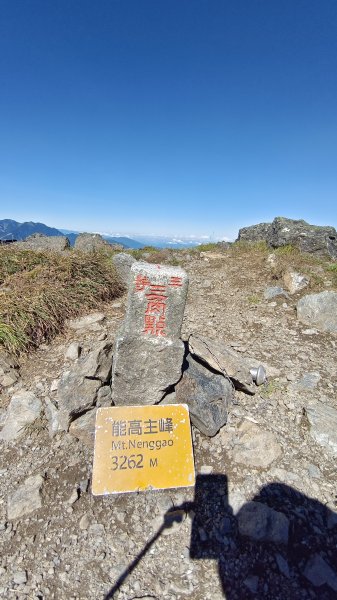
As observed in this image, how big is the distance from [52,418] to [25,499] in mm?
1100

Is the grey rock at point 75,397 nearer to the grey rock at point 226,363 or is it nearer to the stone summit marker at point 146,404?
the stone summit marker at point 146,404

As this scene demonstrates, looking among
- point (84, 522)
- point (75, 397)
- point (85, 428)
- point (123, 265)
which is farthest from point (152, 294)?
point (123, 265)

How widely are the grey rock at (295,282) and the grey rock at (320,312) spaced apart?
1525 millimetres

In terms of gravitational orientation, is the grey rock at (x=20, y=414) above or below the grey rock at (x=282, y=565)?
above

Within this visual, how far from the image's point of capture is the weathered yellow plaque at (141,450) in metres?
3.53

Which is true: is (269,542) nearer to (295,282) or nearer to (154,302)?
(154,302)

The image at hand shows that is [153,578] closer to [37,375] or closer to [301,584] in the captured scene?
[301,584]

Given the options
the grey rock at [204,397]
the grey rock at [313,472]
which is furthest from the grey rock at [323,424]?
the grey rock at [204,397]

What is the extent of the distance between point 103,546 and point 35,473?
1.32 metres

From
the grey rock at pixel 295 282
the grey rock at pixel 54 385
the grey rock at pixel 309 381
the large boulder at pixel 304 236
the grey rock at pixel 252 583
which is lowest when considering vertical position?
the grey rock at pixel 252 583

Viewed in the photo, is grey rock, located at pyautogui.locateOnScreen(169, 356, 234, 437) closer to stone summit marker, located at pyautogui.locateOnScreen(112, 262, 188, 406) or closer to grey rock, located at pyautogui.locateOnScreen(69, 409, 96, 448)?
stone summit marker, located at pyautogui.locateOnScreen(112, 262, 188, 406)

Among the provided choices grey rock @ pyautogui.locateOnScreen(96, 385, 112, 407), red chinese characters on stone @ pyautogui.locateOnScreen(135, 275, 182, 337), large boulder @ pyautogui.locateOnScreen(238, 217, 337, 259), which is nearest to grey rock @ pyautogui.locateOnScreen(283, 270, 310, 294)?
large boulder @ pyautogui.locateOnScreen(238, 217, 337, 259)

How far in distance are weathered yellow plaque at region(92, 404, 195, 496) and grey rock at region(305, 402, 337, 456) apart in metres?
1.96

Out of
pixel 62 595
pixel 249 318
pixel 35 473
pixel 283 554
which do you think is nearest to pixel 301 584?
pixel 283 554
